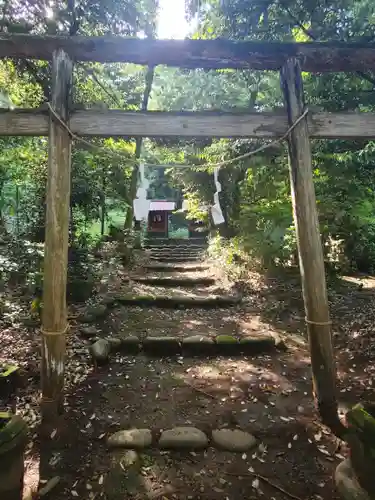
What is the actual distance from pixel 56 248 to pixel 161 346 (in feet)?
8.07

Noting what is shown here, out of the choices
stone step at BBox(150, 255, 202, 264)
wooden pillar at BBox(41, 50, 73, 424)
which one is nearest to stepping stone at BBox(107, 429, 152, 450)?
wooden pillar at BBox(41, 50, 73, 424)

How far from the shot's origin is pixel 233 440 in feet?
10.2

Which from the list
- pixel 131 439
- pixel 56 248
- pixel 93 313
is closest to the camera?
pixel 131 439

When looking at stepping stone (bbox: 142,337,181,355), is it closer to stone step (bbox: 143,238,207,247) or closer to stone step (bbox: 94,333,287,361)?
stone step (bbox: 94,333,287,361)

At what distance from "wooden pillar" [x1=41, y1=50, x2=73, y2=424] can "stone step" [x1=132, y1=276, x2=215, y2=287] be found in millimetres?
5633

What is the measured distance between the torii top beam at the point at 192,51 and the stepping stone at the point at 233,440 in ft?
12.2

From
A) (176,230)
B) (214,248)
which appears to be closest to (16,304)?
(214,248)

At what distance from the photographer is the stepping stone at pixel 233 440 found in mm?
3049

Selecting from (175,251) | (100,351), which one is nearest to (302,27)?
(100,351)

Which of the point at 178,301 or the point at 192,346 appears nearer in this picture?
the point at 192,346

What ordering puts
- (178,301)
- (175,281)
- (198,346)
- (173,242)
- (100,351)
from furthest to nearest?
(173,242)
(175,281)
(178,301)
(198,346)
(100,351)

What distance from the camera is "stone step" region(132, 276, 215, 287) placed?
8.85 meters

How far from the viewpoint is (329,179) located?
20.5 ft

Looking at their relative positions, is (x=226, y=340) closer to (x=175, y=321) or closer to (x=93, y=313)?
(x=175, y=321)
